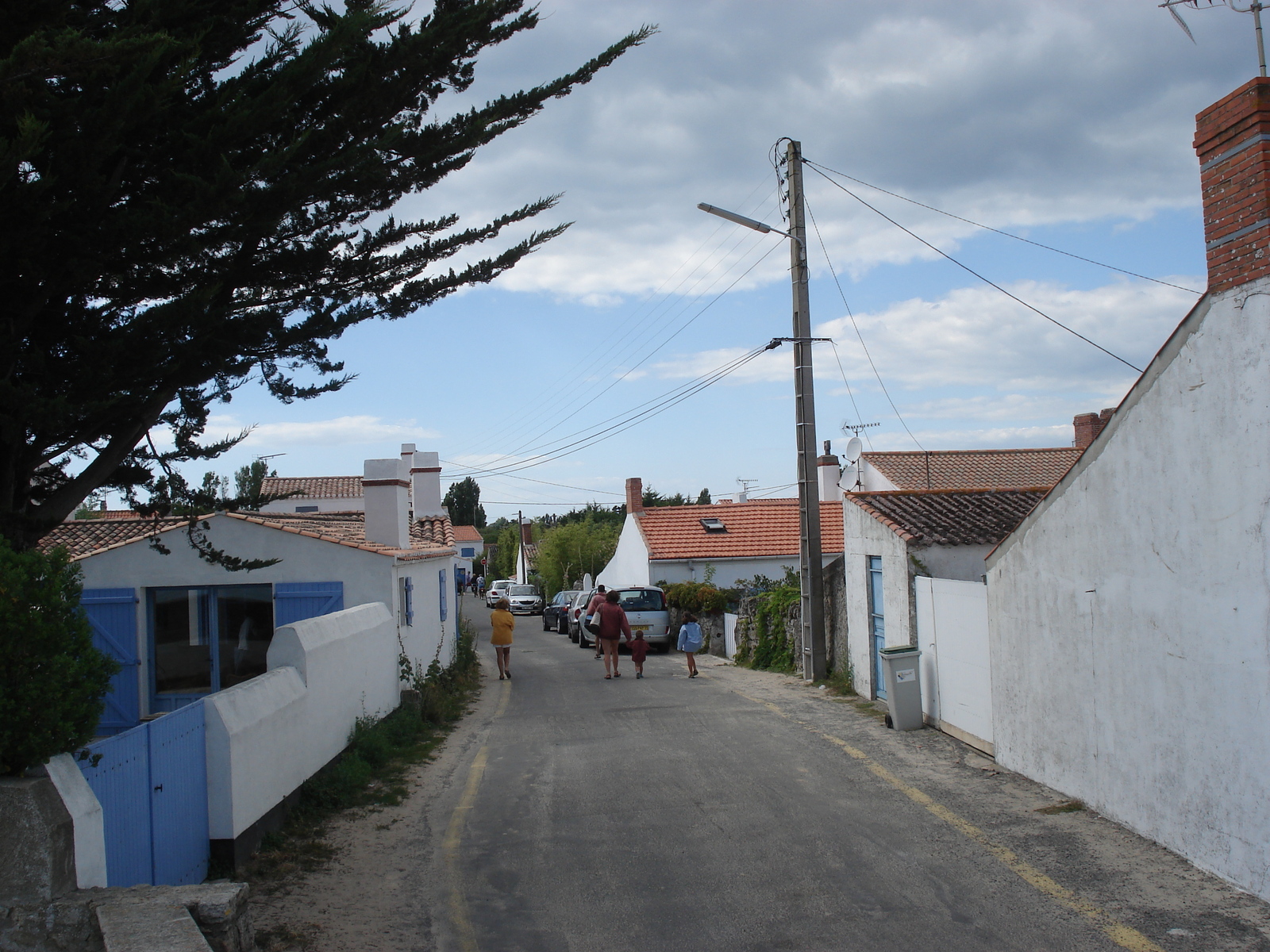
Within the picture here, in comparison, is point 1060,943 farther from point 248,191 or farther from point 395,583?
point 395,583

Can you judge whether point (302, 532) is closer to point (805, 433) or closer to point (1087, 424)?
point (805, 433)

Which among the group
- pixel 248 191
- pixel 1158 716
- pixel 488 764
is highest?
pixel 248 191

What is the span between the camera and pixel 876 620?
47.5 feet

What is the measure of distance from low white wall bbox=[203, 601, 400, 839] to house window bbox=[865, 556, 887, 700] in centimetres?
704

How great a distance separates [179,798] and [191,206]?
11.8ft

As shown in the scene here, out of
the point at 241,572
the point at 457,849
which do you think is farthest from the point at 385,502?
the point at 457,849

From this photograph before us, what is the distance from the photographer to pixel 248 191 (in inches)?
248

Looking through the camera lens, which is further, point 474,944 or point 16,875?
point 474,944

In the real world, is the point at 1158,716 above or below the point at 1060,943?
above

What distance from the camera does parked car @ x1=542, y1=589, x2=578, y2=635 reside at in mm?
35969

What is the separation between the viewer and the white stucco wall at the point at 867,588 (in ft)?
42.9

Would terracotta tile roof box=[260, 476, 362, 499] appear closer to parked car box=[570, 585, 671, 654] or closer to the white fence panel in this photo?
parked car box=[570, 585, 671, 654]

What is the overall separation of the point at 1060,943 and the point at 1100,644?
117 inches

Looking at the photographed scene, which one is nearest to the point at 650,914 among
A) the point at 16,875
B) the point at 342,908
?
the point at 342,908
